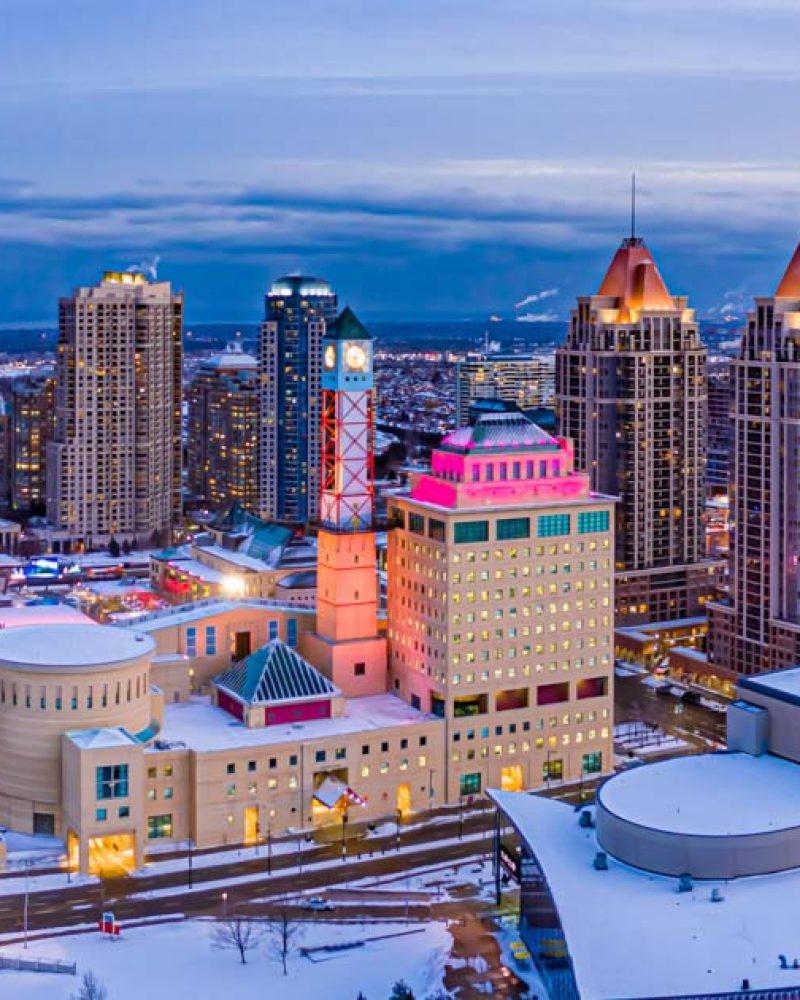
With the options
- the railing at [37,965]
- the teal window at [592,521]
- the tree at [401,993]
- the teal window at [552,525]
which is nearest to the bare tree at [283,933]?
the tree at [401,993]

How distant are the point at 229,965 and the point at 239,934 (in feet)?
6.37

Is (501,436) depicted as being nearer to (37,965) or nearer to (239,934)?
(239,934)

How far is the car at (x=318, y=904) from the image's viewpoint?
9100 centimetres

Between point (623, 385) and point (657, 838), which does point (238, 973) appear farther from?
point (623, 385)

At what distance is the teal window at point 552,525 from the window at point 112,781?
104ft

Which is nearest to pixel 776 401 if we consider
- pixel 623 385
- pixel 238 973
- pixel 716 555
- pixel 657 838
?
pixel 623 385

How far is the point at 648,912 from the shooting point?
253 ft

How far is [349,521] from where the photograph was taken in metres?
117

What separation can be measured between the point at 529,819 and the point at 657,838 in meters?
9.51

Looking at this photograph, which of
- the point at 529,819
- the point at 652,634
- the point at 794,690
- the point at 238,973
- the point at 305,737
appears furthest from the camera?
the point at 652,634

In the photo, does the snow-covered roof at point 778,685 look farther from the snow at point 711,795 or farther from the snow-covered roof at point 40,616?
the snow-covered roof at point 40,616

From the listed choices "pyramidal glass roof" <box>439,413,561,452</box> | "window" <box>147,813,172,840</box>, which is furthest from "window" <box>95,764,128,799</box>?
"pyramidal glass roof" <box>439,413,561,452</box>

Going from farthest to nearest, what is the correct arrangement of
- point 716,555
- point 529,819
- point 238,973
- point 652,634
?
point 716,555
point 652,634
point 529,819
point 238,973

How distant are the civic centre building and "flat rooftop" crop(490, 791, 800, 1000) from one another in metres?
22.6
